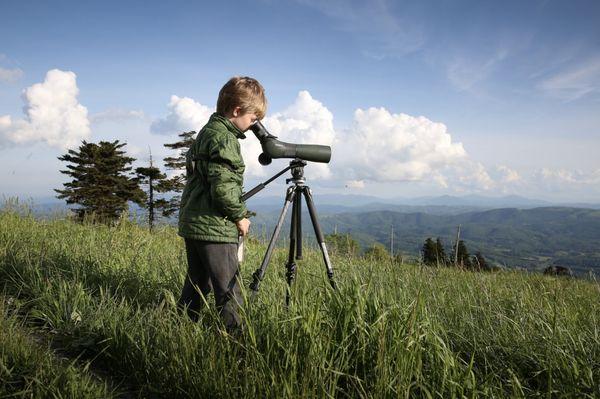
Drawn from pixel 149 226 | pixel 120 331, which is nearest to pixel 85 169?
pixel 149 226

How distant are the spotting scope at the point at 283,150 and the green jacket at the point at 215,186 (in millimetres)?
179

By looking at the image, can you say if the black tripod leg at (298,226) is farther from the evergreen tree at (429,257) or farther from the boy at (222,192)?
the evergreen tree at (429,257)

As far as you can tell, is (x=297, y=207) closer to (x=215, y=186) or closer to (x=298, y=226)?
(x=298, y=226)

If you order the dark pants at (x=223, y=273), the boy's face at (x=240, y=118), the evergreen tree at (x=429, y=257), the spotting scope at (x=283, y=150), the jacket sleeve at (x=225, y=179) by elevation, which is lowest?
the evergreen tree at (x=429, y=257)

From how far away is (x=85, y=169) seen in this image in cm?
3472

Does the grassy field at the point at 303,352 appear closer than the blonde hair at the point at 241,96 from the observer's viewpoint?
Yes

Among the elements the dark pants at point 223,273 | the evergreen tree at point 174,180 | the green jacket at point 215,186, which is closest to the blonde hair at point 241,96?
the green jacket at point 215,186

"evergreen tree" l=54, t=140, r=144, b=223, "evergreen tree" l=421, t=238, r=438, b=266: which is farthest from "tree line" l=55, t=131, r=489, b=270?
"evergreen tree" l=421, t=238, r=438, b=266

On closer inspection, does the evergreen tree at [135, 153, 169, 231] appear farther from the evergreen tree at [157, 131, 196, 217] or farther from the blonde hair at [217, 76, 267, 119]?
the blonde hair at [217, 76, 267, 119]

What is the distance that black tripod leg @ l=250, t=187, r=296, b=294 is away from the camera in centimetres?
311

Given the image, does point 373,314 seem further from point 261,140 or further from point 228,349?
point 261,140

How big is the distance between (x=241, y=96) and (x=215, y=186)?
0.88 m

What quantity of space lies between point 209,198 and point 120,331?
4.37 feet

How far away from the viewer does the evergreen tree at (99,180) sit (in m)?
33.9
